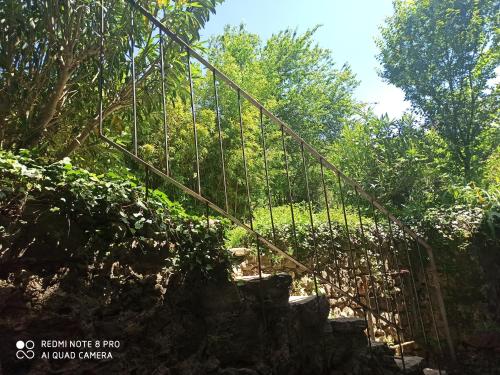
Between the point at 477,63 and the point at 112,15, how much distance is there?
9032 mm

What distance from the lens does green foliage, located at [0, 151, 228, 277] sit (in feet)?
5.48

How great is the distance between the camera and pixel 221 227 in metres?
2.42

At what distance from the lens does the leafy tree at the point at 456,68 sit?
356 inches

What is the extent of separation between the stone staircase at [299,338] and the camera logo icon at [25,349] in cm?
95

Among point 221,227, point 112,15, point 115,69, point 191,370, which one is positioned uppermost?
point 112,15

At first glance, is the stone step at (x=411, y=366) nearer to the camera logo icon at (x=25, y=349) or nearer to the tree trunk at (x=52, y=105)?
the camera logo icon at (x=25, y=349)

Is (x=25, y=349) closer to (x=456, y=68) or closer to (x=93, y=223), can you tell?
(x=93, y=223)

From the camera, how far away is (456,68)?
9555mm

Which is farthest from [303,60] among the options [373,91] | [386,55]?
[386,55]

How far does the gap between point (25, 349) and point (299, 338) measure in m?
1.42

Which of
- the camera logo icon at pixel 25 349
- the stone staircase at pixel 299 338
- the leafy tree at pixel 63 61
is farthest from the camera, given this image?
the leafy tree at pixel 63 61

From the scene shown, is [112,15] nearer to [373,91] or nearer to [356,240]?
[356,240]

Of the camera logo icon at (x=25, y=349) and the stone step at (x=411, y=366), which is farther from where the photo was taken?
the stone step at (x=411, y=366)

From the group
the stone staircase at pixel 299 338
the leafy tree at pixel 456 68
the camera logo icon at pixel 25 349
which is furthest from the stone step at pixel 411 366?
the leafy tree at pixel 456 68
